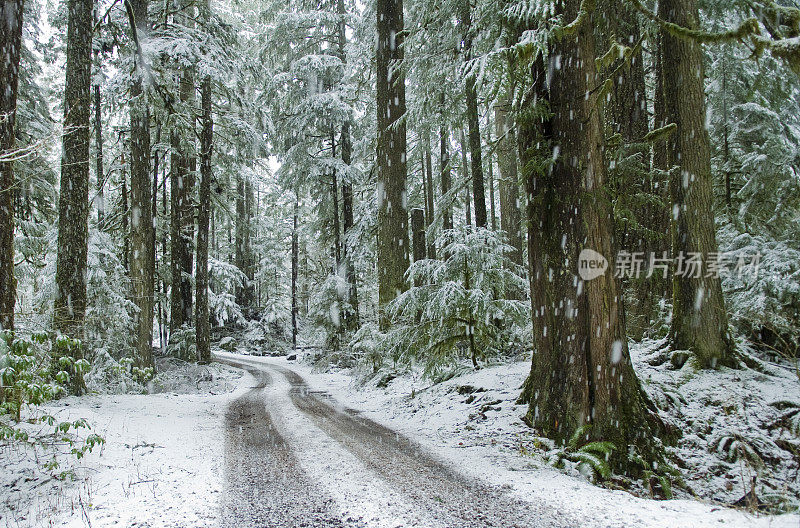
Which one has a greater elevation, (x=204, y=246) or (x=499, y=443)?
(x=204, y=246)

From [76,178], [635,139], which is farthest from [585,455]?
[76,178]

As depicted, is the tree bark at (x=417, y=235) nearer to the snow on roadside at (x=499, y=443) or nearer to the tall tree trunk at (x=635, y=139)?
the snow on roadside at (x=499, y=443)

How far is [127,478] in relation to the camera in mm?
4297

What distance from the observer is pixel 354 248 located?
1706 centimetres

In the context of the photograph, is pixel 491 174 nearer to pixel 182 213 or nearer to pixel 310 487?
pixel 310 487

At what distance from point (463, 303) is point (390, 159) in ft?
15.8

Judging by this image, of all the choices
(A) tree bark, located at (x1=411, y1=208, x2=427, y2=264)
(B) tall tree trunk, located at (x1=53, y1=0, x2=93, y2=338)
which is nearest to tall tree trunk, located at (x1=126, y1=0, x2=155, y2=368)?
(B) tall tree trunk, located at (x1=53, y1=0, x2=93, y2=338)

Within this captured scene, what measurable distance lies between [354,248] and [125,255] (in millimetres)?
8209

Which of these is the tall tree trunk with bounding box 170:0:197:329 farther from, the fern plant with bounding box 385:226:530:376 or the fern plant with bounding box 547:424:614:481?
the fern plant with bounding box 547:424:614:481

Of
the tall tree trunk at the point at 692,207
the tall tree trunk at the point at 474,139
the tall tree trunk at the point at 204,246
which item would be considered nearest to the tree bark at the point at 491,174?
the tall tree trunk at the point at 474,139

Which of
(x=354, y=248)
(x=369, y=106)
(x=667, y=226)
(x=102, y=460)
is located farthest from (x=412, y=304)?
(x=369, y=106)

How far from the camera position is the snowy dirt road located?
3240mm

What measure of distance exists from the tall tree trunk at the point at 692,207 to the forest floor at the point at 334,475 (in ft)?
2.55

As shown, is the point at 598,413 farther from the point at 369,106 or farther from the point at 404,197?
the point at 369,106
